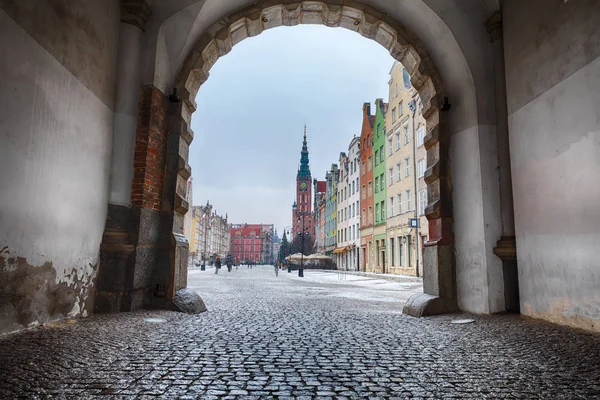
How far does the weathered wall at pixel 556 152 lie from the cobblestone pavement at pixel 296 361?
626mm

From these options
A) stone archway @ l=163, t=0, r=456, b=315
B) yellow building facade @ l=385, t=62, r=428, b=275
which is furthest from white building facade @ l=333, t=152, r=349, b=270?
stone archway @ l=163, t=0, r=456, b=315

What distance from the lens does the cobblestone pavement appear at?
9.30ft

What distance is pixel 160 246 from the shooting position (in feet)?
22.9

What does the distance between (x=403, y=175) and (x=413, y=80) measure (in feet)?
79.4

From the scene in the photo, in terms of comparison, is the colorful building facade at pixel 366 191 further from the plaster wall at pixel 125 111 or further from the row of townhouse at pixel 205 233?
→ the plaster wall at pixel 125 111

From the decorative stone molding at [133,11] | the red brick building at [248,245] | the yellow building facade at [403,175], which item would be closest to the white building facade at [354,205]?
the yellow building facade at [403,175]

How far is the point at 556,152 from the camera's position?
5566mm

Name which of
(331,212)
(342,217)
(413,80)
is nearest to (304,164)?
(331,212)

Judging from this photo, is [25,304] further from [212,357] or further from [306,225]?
[306,225]

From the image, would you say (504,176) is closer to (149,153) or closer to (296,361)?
(296,361)

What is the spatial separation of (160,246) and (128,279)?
31.3 inches

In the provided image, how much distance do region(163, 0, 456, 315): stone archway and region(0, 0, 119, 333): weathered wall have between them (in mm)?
1198

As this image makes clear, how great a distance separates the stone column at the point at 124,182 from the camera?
6305 millimetres

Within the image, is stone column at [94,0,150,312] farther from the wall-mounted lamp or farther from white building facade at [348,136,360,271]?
white building facade at [348,136,360,271]
